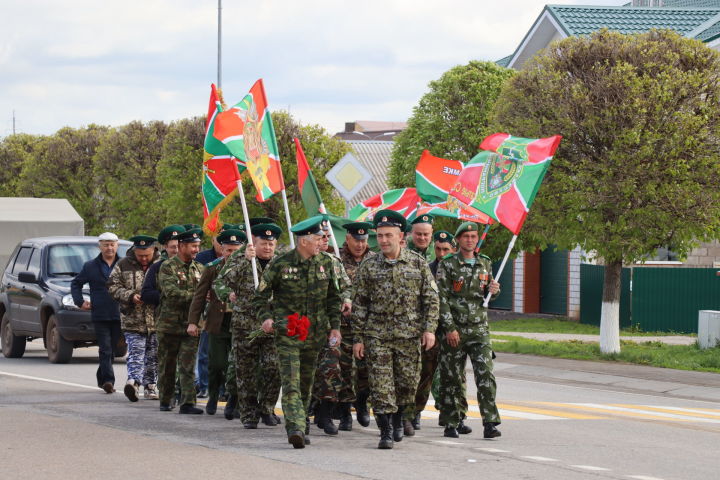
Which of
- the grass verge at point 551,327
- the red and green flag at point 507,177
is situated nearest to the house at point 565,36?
the grass verge at point 551,327

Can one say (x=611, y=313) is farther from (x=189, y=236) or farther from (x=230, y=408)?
(x=230, y=408)

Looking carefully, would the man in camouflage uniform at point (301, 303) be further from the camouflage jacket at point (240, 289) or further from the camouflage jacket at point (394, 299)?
the camouflage jacket at point (240, 289)

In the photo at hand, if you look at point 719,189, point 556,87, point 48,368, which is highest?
point 556,87

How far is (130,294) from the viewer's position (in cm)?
1353

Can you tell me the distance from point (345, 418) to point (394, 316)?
148cm

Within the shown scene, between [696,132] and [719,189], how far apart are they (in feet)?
3.22

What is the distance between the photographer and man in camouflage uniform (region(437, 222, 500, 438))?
11.0 m

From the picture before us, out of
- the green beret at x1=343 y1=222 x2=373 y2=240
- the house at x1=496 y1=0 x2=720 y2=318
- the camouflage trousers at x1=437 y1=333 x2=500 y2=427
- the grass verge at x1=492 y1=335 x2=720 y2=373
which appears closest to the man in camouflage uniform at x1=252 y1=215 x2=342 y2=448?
the green beret at x1=343 y1=222 x2=373 y2=240

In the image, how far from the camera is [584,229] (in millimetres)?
20453

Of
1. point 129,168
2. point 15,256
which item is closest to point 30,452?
point 15,256

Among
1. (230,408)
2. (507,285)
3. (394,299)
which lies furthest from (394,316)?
(507,285)

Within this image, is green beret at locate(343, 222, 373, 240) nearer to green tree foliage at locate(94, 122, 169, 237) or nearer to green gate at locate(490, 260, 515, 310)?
green gate at locate(490, 260, 515, 310)

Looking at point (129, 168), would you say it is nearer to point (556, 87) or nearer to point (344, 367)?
point (556, 87)

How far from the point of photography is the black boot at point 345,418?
1134 centimetres
